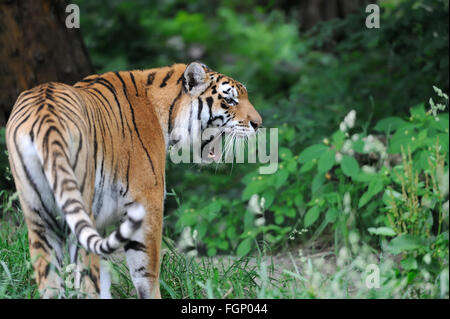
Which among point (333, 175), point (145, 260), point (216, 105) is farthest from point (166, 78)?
point (333, 175)

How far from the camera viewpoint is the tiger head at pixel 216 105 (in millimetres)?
4656

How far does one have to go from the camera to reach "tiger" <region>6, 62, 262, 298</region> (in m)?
3.48

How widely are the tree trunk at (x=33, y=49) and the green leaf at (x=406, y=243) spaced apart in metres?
4.55

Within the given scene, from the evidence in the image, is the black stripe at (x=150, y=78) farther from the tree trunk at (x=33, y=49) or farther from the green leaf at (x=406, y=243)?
the tree trunk at (x=33, y=49)

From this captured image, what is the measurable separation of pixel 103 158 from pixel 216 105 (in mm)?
1090

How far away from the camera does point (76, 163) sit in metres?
3.63

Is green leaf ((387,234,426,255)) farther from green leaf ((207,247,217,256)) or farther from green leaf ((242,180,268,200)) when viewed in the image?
green leaf ((207,247,217,256))

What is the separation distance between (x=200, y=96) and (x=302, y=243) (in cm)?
324

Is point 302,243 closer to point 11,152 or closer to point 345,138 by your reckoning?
point 345,138

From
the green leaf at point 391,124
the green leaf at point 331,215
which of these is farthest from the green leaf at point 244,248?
the green leaf at point 391,124

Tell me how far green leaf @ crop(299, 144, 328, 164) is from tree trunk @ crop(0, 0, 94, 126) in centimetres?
274

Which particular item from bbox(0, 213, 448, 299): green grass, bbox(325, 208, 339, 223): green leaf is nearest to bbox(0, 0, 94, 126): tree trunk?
bbox(0, 213, 448, 299): green grass

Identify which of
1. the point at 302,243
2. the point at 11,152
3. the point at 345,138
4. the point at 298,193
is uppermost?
the point at 11,152
